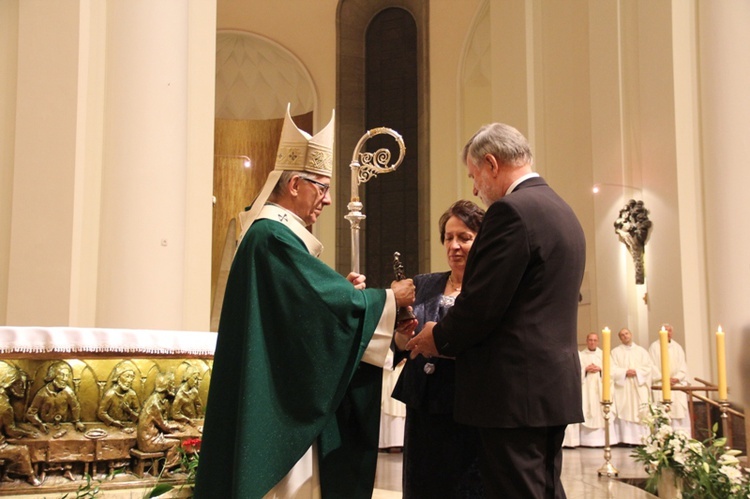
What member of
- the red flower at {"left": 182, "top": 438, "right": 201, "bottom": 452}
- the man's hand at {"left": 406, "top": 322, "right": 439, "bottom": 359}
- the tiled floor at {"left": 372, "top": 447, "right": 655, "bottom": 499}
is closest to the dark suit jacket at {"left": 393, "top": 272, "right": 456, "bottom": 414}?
the man's hand at {"left": 406, "top": 322, "right": 439, "bottom": 359}

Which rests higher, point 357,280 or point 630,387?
point 357,280

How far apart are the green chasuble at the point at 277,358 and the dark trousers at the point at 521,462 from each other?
0.59 m

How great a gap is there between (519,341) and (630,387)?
8866 millimetres

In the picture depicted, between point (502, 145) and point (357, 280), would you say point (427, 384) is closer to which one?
point (357, 280)

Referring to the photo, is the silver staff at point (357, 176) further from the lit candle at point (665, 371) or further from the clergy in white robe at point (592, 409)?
the clergy in white robe at point (592, 409)

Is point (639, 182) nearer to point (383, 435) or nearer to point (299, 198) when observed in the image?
point (383, 435)

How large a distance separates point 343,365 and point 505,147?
3.44 feet

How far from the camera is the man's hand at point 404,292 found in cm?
316

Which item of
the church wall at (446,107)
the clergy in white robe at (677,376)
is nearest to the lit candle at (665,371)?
the clergy in white robe at (677,376)

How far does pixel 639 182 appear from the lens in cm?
1184

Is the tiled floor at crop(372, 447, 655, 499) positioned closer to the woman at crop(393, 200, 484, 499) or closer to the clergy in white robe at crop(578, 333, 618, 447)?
the clergy in white robe at crop(578, 333, 618, 447)

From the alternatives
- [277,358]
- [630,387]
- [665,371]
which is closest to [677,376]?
[630,387]

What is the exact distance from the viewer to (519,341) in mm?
2857

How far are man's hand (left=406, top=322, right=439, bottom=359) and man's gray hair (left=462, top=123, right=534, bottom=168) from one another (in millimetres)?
704
